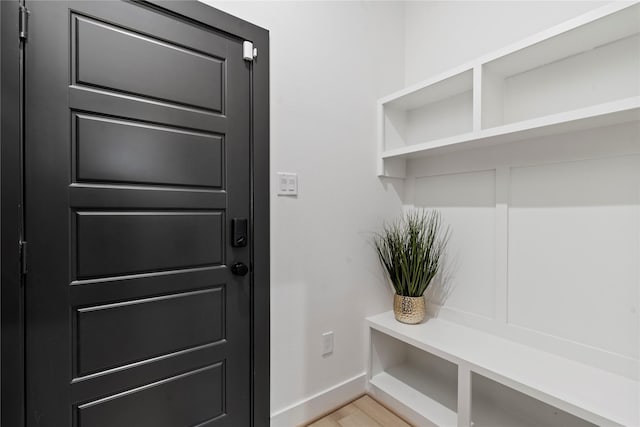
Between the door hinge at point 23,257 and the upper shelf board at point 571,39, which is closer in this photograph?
the door hinge at point 23,257

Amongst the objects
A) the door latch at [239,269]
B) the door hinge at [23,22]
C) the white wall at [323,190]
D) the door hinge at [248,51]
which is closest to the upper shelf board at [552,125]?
the white wall at [323,190]

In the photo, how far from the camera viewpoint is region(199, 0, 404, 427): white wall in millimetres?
1461

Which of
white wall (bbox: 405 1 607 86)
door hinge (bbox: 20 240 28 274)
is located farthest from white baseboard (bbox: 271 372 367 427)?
white wall (bbox: 405 1 607 86)

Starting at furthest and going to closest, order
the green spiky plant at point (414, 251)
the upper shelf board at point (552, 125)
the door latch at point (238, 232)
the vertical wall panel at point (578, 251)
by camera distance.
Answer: the green spiky plant at point (414, 251) → the door latch at point (238, 232) → the vertical wall panel at point (578, 251) → the upper shelf board at point (552, 125)

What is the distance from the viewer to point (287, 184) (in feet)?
4.83

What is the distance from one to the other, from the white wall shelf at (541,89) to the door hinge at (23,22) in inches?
62.7

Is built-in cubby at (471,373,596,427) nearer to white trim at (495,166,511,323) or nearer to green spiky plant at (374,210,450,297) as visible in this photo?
white trim at (495,166,511,323)

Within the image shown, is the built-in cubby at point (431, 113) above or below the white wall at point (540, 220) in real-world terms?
above

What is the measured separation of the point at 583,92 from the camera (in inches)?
50.2

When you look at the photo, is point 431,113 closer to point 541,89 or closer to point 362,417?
point 541,89

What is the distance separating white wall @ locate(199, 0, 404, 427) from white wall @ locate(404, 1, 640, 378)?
0.42 metres

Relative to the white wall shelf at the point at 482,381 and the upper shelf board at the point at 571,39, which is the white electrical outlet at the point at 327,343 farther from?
the upper shelf board at the point at 571,39

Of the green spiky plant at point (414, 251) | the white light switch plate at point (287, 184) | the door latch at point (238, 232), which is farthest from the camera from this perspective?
the green spiky plant at point (414, 251)

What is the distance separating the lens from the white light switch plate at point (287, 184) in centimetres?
145
